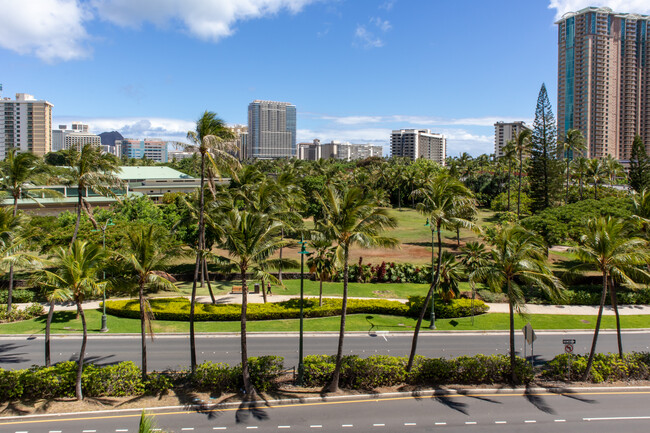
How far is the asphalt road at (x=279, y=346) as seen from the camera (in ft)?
76.5

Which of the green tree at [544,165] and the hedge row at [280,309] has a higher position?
the green tree at [544,165]

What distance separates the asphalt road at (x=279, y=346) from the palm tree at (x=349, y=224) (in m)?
6.19

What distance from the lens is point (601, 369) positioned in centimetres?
2064

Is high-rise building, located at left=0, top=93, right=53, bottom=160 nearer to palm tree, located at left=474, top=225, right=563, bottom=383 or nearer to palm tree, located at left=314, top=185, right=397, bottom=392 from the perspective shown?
palm tree, located at left=314, top=185, right=397, bottom=392

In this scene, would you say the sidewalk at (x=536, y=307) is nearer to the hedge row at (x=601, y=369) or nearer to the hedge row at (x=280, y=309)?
the hedge row at (x=280, y=309)

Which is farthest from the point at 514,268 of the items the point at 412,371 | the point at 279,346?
the point at 279,346

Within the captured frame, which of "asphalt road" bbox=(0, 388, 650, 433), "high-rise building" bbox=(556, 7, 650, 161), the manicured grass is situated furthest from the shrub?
"high-rise building" bbox=(556, 7, 650, 161)

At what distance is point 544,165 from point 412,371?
53.9m

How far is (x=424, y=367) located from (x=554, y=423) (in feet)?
17.9

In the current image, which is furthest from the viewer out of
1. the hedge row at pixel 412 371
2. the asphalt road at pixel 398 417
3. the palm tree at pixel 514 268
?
the hedge row at pixel 412 371

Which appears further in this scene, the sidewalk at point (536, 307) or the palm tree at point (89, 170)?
the sidewalk at point (536, 307)

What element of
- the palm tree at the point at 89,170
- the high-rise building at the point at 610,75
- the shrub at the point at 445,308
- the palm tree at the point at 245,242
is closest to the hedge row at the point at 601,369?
the shrub at the point at 445,308

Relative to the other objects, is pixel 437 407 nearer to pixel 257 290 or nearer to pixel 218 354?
pixel 218 354

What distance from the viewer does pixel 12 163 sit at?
2612cm
